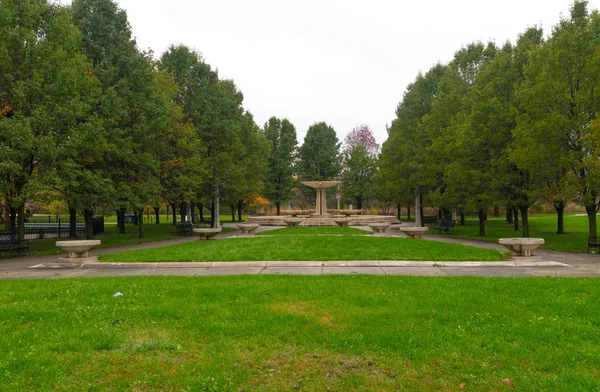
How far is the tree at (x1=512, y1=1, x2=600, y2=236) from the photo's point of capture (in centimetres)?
1592

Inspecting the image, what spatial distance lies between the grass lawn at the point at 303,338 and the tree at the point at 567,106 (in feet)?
34.7

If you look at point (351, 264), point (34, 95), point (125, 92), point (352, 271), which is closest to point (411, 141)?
point (125, 92)

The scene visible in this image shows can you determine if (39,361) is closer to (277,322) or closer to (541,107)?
(277,322)

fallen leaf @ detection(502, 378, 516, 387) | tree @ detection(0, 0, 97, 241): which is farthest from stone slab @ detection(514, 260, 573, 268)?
tree @ detection(0, 0, 97, 241)

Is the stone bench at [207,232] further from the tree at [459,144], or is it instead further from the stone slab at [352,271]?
the tree at [459,144]

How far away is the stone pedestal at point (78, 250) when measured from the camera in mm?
12555

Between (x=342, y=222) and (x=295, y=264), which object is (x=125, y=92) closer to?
(x=295, y=264)

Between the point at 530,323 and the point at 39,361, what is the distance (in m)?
6.48

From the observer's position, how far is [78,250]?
12.9 meters

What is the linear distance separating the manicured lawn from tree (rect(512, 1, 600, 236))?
6062mm

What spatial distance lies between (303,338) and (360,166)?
48537 millimetres

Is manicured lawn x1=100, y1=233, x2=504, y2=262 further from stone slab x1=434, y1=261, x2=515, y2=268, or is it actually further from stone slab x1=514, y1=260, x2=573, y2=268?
stone slab x1=514, y1=260, x2=573, y2=268

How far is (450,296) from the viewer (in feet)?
22.9

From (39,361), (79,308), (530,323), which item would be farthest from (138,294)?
(530,323)
